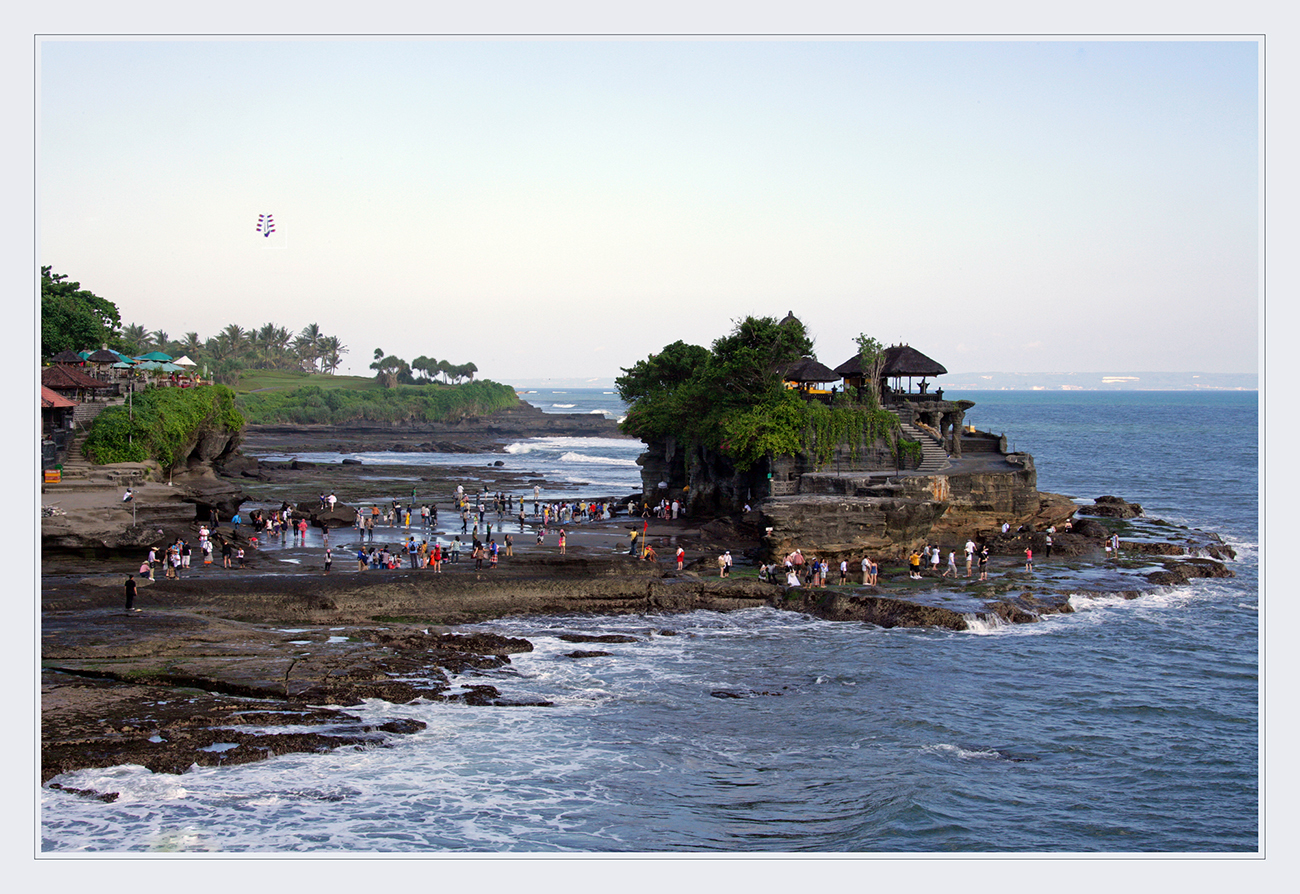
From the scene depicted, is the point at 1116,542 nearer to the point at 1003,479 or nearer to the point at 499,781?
the point at 1003,479

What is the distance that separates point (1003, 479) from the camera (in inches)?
1788

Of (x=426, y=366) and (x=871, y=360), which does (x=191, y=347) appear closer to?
(x=426, y=366)

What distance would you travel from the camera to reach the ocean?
53.9ft

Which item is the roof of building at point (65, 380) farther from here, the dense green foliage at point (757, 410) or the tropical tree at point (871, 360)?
the tropical tree at point (871, 360)

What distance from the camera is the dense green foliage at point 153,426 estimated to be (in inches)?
1817

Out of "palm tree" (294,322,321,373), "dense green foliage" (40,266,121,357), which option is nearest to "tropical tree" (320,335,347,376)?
"palm tree" (294,322,321,373)

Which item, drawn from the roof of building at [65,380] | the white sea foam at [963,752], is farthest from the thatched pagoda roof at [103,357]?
the white sea foam at [963,752]

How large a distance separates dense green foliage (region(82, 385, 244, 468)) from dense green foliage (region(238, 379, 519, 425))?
226ft

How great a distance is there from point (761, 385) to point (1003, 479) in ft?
39.8

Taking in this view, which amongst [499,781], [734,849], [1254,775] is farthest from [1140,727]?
[499,781]

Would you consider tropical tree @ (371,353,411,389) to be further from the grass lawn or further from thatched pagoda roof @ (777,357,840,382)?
thatched pagoda roof @ (777,357,840,382)

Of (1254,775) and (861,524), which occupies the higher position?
(861,524)

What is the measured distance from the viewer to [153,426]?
158 feet

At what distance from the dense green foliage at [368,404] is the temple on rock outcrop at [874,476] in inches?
3435
